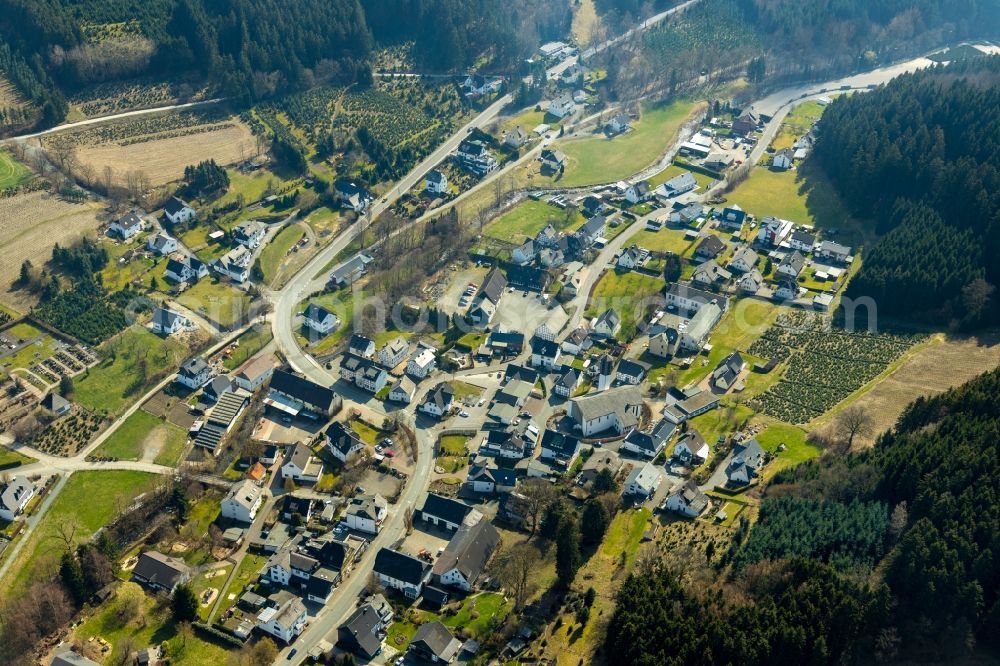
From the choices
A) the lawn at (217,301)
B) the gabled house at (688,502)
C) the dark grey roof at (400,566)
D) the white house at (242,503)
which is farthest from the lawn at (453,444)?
the lawn at (217,301)

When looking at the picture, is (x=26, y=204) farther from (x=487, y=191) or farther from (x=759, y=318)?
(x=759, y=318)

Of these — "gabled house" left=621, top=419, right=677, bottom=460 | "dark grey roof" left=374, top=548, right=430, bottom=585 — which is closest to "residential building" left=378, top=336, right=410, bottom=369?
"gabled house" left=621, top=419, right=677, bottom=460

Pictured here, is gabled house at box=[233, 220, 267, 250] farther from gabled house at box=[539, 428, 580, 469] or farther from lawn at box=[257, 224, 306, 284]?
gabled house at box=[539, 428, 580, 469]

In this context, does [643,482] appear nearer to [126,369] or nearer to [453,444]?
[453,444]

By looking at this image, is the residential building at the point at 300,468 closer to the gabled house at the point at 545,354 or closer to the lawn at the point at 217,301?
the lawn at the point at 217,301

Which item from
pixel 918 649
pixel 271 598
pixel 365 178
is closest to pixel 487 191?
pixel 365 178

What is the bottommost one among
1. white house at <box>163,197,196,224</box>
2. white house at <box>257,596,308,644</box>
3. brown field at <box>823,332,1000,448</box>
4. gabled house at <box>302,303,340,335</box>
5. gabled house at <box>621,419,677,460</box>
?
brown field at <box>823,332,1000,448</box>

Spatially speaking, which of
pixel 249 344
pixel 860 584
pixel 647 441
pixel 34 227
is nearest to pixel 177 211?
pixel 34 227
